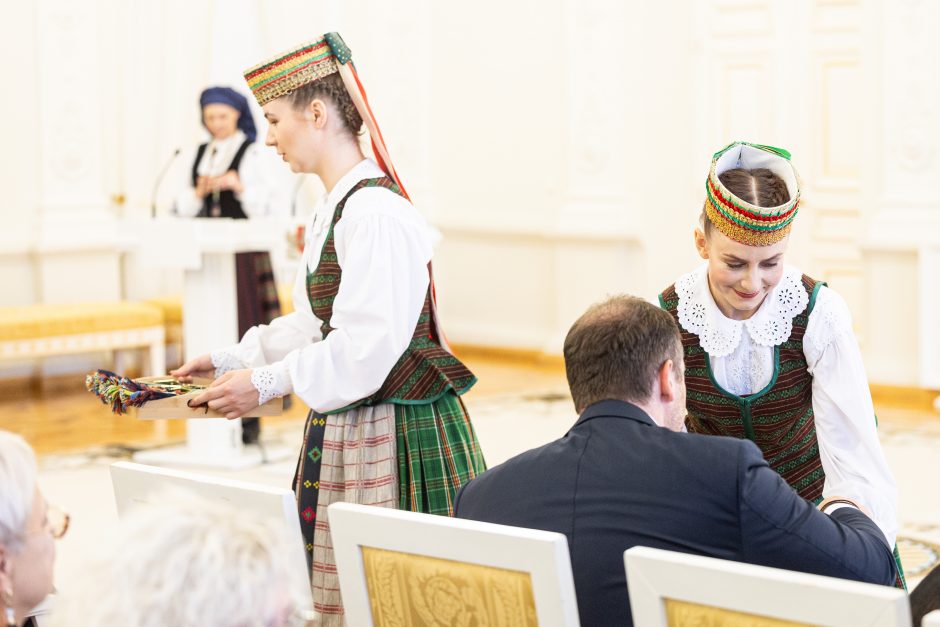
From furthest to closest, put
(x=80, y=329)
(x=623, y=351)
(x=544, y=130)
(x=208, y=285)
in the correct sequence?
1. (x=544, y=130)
2. (x=80, y=329)
3. (x=208, y=285)
4. (x=623, y=351)

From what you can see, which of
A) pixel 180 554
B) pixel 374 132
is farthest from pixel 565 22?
pixel 180 554

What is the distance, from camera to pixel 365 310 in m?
2.65

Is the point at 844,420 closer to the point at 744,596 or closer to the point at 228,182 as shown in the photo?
the point at 744,596

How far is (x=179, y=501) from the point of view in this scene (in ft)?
4.87

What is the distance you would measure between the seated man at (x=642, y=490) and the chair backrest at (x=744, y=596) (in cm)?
26

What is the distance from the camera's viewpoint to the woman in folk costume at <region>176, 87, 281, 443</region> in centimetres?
617

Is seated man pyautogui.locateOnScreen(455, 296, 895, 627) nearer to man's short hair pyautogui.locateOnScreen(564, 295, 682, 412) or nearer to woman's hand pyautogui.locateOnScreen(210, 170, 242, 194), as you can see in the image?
man's short hair pyautogui.locateOnScreen(564, 295, 682, 412)

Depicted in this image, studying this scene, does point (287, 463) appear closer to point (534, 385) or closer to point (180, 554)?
point (534, 385)

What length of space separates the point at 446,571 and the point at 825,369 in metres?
0.79

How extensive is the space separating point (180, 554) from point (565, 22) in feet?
24.2

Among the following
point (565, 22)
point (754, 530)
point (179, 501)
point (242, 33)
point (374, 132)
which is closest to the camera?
point (179, 501)

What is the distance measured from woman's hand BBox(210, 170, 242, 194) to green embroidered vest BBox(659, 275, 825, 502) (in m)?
3.96

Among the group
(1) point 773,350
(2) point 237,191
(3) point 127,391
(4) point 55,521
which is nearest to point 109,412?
(2) point 237,191

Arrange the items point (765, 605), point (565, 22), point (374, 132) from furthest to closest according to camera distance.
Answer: point (565, 22)
point (374, 132)
point (765, 605)
